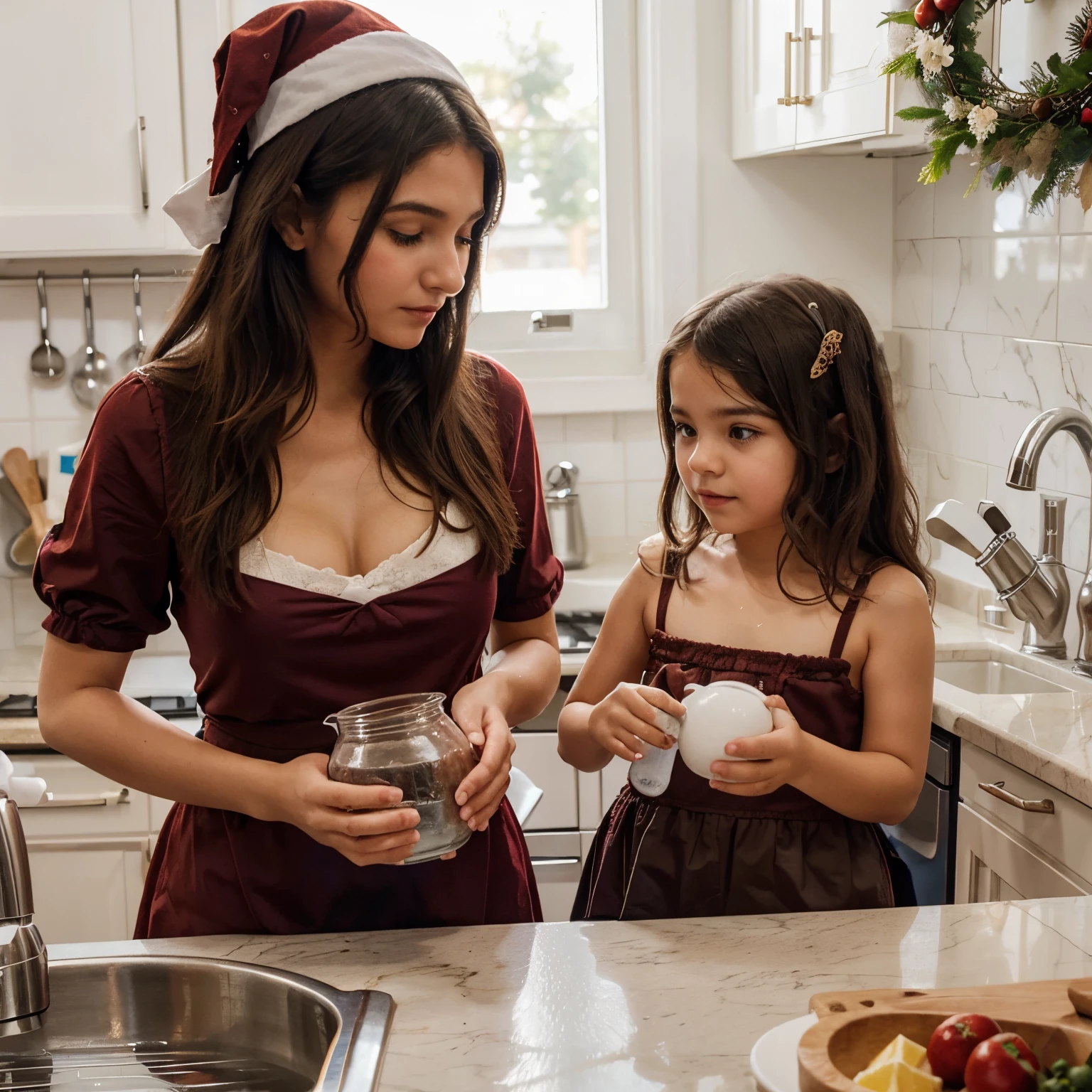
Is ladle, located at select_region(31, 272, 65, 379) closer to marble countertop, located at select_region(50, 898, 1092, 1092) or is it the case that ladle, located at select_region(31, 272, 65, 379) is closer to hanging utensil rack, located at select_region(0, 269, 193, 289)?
hanging utensil rack, located at select_region(0, 269, 193, 289)

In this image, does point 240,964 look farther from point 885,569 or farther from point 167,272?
point 167,272

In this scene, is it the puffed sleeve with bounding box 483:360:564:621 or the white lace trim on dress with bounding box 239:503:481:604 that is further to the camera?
the puffed sleeve with bounding box 483:360:564:621

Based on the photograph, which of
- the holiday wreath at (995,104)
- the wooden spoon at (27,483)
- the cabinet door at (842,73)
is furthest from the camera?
the wooden spoon at (27,483)

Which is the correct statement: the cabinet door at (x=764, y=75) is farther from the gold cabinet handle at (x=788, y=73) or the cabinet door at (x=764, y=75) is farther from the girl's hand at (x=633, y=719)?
the girl's hand at (x=633, y=719)

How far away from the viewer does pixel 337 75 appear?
120cm

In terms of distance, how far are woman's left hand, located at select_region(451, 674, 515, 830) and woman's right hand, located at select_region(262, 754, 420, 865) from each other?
2.0 inches

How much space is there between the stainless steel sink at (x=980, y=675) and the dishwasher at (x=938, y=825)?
32cm

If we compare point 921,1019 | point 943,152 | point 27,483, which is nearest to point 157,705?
point 27,483

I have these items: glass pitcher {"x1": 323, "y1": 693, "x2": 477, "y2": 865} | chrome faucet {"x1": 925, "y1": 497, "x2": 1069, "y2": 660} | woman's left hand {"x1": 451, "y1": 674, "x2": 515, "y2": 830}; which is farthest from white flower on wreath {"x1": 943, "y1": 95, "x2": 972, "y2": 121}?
glass pitcher {"x1": 323, "y1": 693, "x2": 477, "y2": 865}

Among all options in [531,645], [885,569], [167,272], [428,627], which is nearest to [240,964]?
[428,627]

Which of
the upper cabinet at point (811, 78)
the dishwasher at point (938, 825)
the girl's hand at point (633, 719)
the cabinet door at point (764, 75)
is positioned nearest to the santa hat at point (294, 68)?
the girl's hand at point (633, 719)

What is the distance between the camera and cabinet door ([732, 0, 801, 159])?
8.38ft

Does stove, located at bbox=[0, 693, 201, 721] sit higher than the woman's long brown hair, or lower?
lower

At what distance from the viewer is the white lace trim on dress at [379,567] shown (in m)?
1.26
